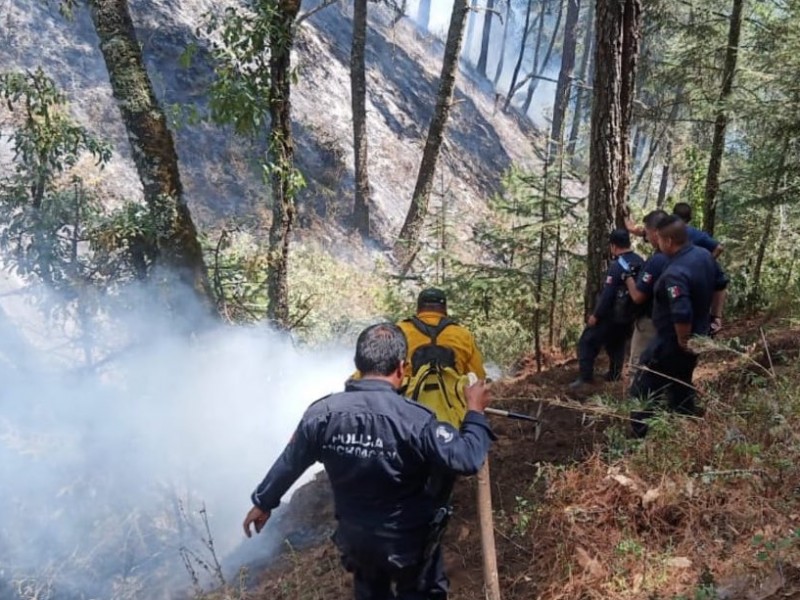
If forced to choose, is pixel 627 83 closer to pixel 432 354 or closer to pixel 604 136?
pixel 604 136

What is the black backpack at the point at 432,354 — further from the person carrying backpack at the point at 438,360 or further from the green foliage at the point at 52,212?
the green foliage at the point at 52,212

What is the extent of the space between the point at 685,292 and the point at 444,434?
8.44 ft

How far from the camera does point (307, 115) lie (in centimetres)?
1800

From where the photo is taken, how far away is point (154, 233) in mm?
6531

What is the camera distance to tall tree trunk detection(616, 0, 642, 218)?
21.5 feet

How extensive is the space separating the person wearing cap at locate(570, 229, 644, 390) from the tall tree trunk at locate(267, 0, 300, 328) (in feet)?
11.9

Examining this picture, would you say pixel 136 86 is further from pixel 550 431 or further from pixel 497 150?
pixel 497 150

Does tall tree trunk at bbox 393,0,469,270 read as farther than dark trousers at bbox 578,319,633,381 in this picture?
Yes

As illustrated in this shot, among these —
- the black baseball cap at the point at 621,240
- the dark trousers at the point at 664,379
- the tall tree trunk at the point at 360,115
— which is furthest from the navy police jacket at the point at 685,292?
the tall tree trunk at the point at 360,115

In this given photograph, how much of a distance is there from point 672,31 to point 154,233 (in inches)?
315

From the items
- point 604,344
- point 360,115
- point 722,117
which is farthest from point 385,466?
point 360,115

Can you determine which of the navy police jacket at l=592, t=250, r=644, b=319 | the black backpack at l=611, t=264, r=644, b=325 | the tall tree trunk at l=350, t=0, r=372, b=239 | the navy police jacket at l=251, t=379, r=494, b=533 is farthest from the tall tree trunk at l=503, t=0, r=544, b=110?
the navy police jacket at l=251, t=379, r=494, b=533

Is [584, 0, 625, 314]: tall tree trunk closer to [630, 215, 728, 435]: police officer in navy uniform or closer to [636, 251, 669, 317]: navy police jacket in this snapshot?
[636, 251, 669, 317]: navy police jacket

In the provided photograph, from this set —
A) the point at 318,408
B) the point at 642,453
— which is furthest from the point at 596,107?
the point at 318,408
